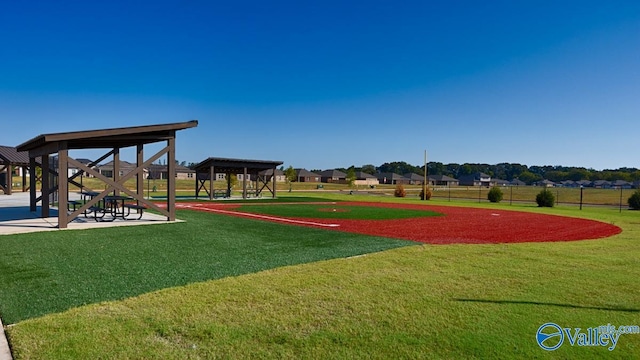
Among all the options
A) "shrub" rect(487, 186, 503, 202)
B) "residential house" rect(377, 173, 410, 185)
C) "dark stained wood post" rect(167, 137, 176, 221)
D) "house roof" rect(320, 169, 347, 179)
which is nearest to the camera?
"dark stained wood post" rect(167, 137, 176, 221)

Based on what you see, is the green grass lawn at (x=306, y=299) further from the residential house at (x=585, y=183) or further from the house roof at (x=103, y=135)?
the residential house at (x=585, y=183)

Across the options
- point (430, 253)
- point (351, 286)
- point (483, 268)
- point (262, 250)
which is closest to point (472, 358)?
point (351, 286)

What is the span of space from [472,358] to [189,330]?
8.33ft

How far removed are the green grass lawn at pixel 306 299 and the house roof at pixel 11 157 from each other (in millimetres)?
22948

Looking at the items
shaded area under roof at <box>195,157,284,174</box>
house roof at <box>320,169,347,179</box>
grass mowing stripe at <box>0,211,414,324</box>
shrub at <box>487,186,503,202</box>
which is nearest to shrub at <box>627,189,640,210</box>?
shrub at <box>487,186,503,202</box>

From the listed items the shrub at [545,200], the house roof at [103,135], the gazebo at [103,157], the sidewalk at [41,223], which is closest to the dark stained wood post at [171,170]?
the gazebo at [103,157]

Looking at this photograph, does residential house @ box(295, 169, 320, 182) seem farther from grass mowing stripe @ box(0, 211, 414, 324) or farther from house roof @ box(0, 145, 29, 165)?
grass mowing stripe @ box(0, 211, 414, 324)

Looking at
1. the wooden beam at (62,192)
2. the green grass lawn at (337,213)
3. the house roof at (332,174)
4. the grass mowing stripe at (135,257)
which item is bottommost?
the green grass lawn at (337,213)

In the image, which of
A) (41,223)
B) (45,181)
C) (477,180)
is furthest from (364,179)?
(41,223)

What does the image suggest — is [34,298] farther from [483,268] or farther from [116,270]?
[483,268]

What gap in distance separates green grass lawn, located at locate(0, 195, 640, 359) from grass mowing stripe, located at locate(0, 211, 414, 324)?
36 millimetres

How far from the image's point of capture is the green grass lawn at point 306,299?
10.8 feet

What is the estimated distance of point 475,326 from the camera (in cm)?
377

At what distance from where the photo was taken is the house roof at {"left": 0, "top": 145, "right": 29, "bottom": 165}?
2553 centimetres
